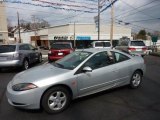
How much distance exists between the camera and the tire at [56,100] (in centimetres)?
472

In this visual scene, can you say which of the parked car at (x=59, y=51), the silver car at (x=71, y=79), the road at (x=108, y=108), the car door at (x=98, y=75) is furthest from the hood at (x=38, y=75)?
the parked car at (x=59, y=51)

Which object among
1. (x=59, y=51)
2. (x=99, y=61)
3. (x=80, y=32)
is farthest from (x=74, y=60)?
(x=80, y=32)

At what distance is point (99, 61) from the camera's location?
5.84 metres

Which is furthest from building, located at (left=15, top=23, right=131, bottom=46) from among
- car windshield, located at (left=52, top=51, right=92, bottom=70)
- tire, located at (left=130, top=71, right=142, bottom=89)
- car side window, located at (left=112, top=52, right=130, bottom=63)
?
car windshield, located at (left=52, top=51, right=92, bottom=70)

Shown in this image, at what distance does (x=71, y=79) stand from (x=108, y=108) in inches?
45.5

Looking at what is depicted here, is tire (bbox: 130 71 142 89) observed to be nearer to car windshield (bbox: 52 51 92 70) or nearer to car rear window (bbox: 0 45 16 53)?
car windshield (bbox: 52 51 92 70)

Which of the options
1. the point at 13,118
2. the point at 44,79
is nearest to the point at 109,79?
the point at 44,79

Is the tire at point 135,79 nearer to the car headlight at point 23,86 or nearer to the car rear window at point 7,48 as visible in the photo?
the car headlight at point 23,86

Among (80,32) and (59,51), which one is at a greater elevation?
(80,32)

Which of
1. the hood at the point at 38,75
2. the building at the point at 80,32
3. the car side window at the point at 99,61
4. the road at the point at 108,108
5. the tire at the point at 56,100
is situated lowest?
the road at the point at 108,108

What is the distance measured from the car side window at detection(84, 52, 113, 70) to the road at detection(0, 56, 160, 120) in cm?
94

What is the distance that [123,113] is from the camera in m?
4.74

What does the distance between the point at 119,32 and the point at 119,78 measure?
50.0m

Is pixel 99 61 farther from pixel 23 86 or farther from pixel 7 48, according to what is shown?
pixel 7 48
